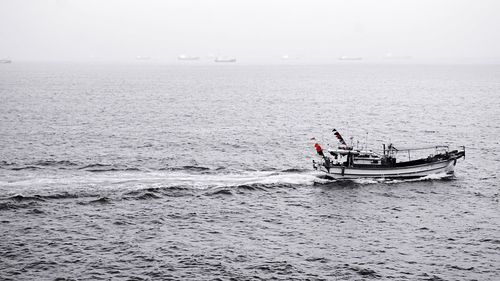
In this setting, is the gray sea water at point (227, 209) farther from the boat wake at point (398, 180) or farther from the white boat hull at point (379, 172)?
the white boat hull at point (379, 172)

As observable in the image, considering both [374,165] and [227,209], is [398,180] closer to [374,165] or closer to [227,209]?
[374,165]

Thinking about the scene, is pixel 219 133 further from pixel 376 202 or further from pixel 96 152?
pixel 376 202

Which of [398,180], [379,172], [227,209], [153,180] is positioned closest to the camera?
[227,209]

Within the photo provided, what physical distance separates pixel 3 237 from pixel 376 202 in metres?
43.5

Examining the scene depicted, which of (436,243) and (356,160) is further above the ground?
(356,160)

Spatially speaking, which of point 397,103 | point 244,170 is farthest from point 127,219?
point 397,103

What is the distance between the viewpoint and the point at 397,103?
573 feet

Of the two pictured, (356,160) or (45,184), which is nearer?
(45,184)

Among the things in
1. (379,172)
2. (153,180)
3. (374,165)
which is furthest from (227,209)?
(379,172)

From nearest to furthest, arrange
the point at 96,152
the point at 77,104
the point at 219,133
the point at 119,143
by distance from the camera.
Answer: the point at 96,152
the point at 119,143
the point at 219,133
the point at 77,104

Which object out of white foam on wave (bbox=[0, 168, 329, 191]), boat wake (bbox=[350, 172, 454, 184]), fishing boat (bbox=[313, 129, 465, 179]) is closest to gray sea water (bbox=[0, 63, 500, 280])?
white foam on wave (bbox=[0, 168, 329, 191])

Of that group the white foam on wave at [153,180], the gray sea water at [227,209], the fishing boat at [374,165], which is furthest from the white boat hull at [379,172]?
the white foam on wave at [153,180]

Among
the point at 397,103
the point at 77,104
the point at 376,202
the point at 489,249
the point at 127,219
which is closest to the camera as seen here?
the point at 489,249

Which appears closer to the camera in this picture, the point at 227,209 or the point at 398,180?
the point at 227,209
